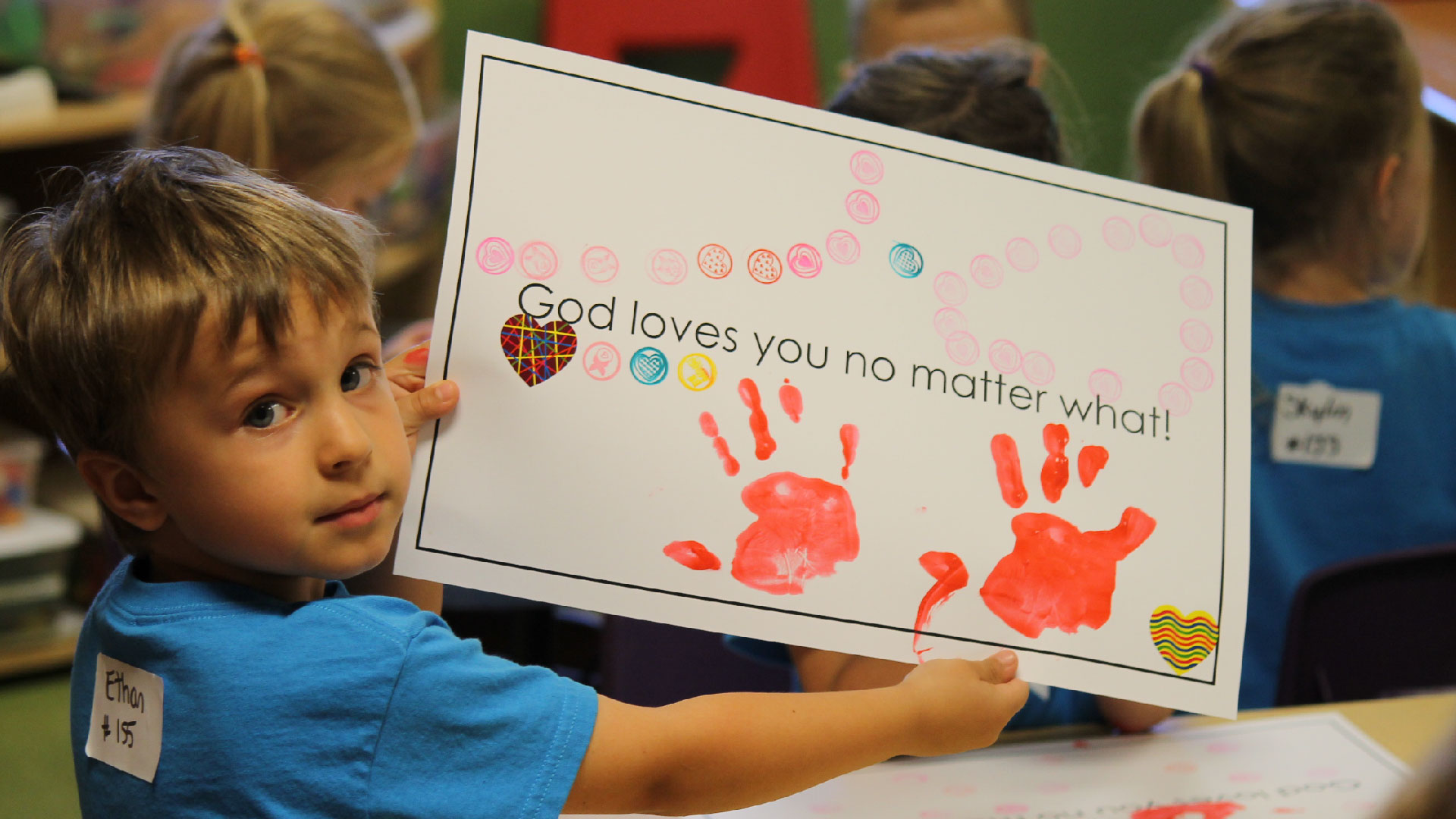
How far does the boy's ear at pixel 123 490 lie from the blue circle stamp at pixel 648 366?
28cm

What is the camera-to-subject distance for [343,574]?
2.14 ft

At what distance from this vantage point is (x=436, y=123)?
8.57 ft

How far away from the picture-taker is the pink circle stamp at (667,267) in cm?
77

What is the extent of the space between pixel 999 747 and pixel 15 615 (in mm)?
1757

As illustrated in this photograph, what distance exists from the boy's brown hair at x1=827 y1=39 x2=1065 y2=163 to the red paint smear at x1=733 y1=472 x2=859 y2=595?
42cm

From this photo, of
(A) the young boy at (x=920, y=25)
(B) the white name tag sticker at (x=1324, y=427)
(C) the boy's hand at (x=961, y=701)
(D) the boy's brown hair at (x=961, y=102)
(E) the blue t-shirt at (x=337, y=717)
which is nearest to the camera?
(E) the blue t-shirt at (x=337, y=717)

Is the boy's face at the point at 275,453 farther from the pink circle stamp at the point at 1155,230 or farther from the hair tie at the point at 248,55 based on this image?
the hair tie at the point at 248,55

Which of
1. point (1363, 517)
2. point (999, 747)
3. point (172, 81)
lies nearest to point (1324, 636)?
point (1363, 517)

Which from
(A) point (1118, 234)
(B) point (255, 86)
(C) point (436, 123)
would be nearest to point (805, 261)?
(A) point (1118, 234)

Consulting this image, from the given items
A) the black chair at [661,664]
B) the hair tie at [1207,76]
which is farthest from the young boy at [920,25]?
the black chair at [661,664]

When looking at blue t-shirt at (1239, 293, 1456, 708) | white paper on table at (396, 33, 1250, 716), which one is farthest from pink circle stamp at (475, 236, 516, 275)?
blue t-shirt at (1239, 293, 1456, 708)

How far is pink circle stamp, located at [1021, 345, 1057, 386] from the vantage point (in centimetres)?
82

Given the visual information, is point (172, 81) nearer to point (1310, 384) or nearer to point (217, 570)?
point (217, 570)

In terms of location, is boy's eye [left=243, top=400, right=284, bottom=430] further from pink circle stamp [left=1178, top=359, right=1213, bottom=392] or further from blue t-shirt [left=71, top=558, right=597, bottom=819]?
pink circle stamp [left=1178, top=359, right=1213, bottom=392]
